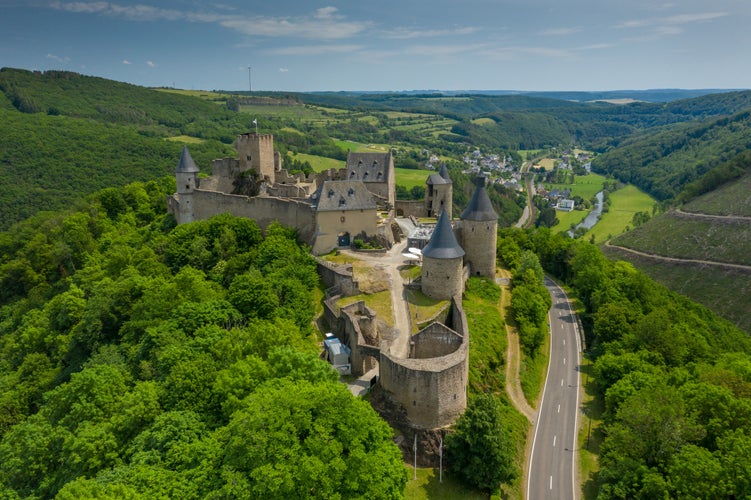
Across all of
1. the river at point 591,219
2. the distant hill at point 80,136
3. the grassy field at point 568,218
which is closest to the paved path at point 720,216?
the river at point 591,219

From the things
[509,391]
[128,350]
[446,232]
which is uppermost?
[446,232]

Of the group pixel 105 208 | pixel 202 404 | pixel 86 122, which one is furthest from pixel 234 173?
pixel 86 122

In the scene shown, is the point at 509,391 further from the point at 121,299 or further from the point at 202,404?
the point at 121,299

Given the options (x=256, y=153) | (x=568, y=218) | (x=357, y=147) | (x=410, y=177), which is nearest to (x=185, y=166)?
(x=256, y=153)

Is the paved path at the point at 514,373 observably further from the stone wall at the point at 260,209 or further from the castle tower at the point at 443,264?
the stone wall at the point at 260,209

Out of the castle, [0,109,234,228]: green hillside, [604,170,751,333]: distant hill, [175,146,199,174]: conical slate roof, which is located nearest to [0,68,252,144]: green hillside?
[0,109,234,228]: green hillside
